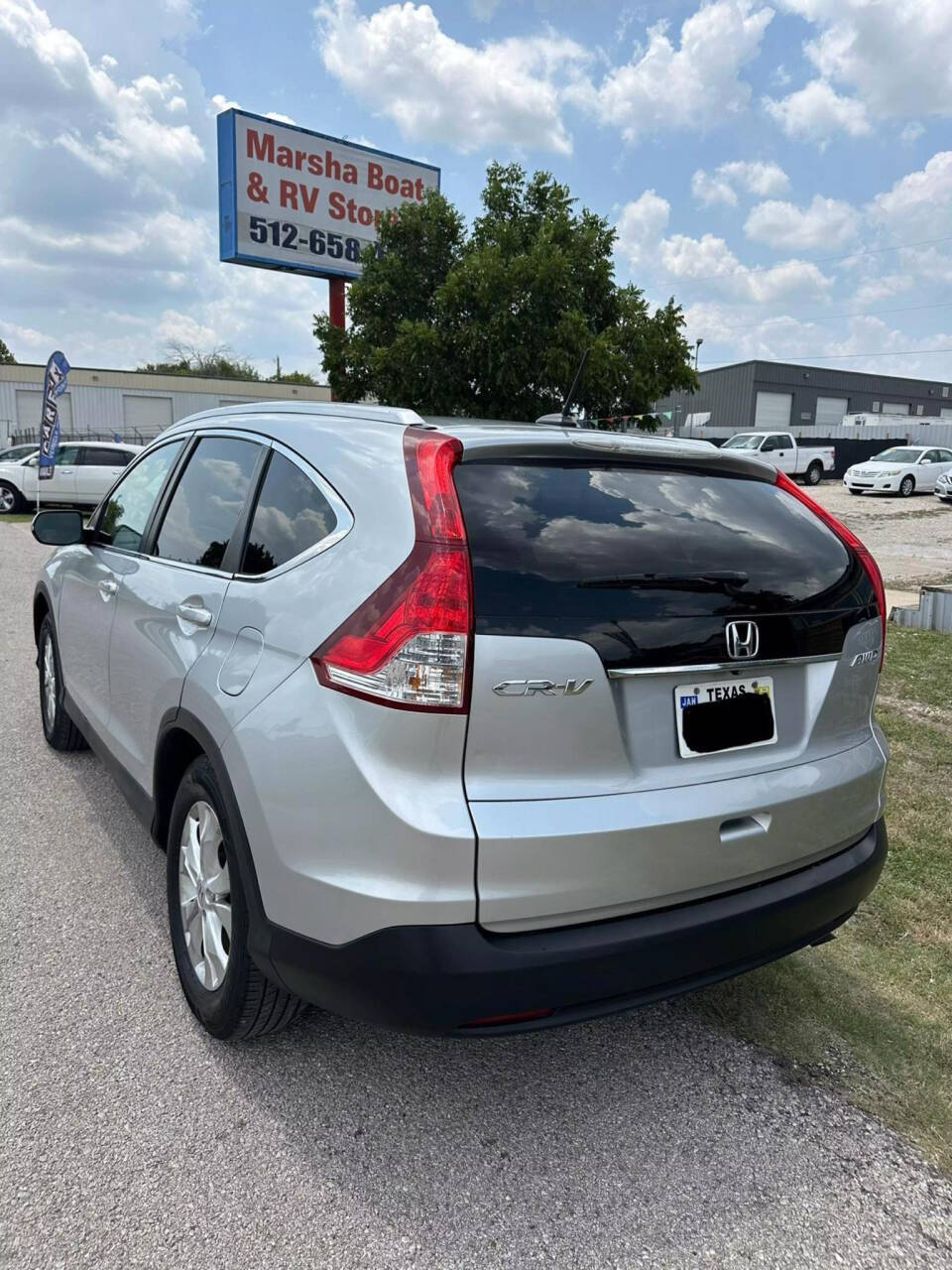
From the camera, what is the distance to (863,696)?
261 cm

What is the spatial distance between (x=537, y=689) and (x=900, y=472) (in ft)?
93.6

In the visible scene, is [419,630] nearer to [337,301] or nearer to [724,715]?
[724,715]

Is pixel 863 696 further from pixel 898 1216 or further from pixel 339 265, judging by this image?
pixel 339 265

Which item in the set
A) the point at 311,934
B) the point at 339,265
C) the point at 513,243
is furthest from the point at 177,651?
the point at 339,265

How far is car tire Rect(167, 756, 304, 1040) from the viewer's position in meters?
2.41

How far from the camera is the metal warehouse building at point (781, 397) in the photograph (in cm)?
6047

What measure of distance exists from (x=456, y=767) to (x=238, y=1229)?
1.14 metres

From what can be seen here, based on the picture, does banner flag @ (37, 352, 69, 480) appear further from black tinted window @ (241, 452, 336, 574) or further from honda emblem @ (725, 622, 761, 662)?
honda emblem @ (725, 622, 761, 662)

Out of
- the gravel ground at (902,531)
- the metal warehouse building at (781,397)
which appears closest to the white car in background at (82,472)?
the gravel ground at (902,531)

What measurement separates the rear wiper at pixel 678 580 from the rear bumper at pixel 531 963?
77cm

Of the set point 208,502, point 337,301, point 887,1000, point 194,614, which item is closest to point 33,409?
point 337,301

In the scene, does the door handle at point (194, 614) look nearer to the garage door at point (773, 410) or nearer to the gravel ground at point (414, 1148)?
the gravel ground at point (414, 1148)

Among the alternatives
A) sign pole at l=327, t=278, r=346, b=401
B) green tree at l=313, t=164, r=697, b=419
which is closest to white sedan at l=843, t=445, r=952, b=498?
green tree at l=313, t=164, r=697, b=419

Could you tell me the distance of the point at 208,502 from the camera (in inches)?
121
